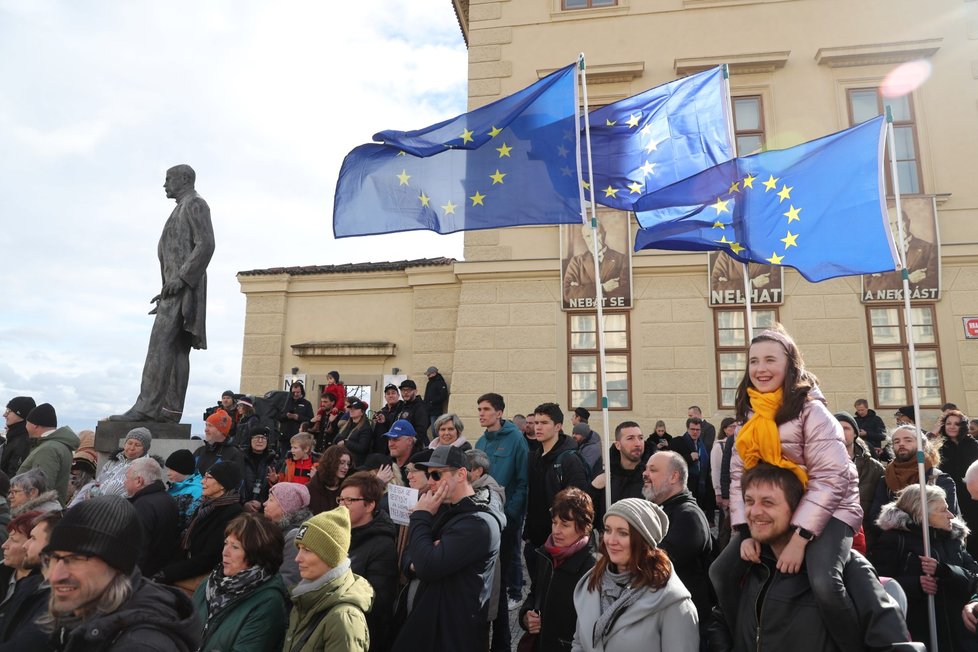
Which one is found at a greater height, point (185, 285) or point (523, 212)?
point (523, 212)

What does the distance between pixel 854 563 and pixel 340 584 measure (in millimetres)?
2267

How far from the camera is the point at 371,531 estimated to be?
381cm

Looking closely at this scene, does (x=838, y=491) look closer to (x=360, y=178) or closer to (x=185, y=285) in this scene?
(x=360, y=178)

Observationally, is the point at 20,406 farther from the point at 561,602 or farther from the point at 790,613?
the point at 790,613

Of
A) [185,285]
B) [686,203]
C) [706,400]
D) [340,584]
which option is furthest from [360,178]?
[706,400]

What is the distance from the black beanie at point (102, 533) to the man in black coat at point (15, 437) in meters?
5.90

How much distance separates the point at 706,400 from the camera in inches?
494

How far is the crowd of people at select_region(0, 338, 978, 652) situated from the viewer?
2.30 metres

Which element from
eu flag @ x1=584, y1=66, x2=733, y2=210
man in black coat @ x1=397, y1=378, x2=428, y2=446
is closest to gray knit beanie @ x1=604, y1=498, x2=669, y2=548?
eu flag @ x1=584, y1=66, x2=733, y2=210

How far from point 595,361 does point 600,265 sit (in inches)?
77.7

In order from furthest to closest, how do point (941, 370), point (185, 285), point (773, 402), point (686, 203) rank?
point (941, 370)
point (185, 285)
point (686, 203)
point (773, 402)

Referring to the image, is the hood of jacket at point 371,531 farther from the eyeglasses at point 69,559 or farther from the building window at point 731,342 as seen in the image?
the building window at point 731,342

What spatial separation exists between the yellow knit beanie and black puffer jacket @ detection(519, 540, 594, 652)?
115cm

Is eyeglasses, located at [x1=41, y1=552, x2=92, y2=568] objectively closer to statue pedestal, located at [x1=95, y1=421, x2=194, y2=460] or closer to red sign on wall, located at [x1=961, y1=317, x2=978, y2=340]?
statue pedestal, located at [x1=95, y1=421, x2=194, y2=460]
